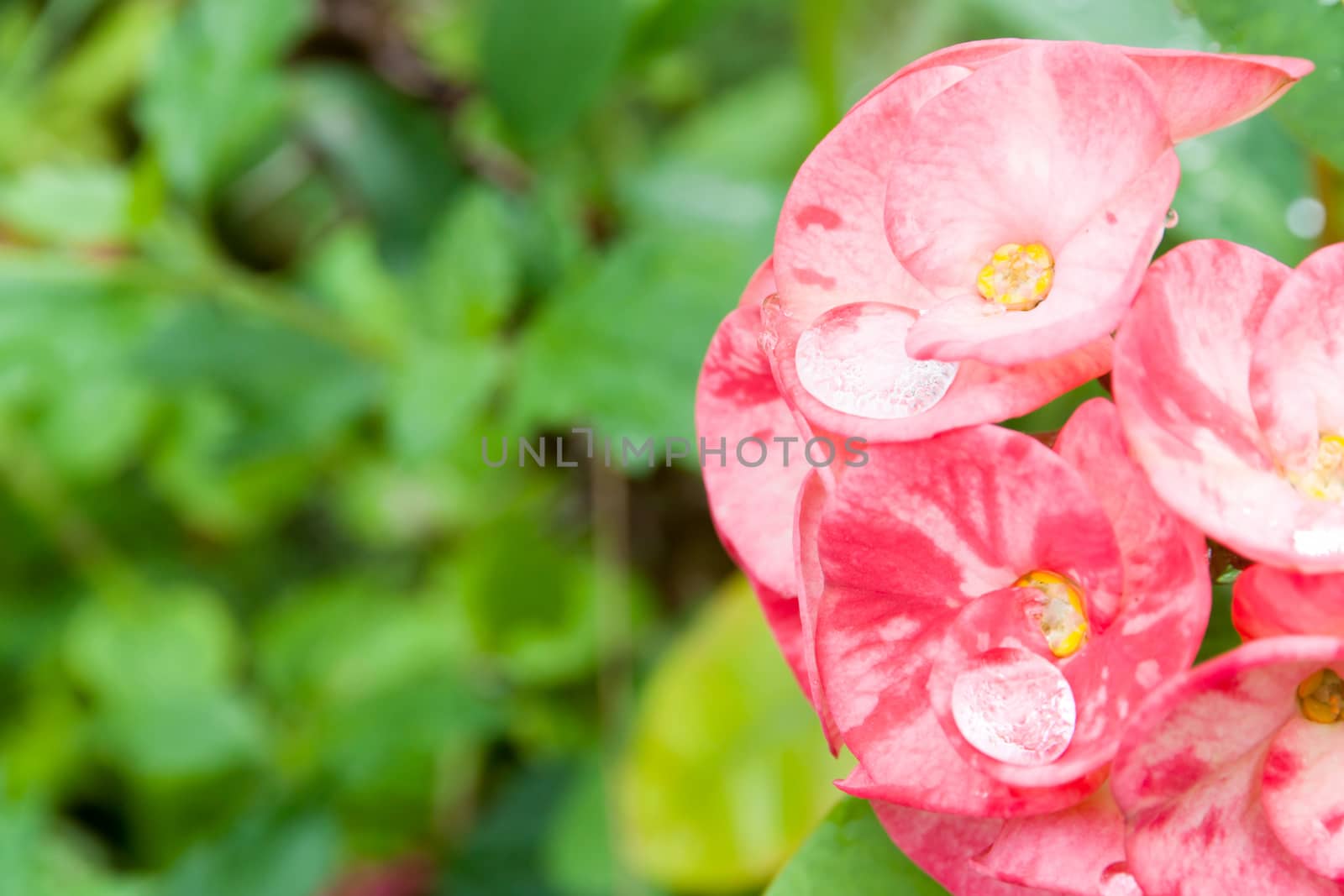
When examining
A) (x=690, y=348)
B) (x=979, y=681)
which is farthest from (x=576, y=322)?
(x=979, y=681)

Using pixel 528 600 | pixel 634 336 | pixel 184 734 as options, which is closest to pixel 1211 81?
pixel 634 336

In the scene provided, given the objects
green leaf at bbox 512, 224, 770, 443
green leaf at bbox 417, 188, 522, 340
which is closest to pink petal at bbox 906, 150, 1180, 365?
green leaf at bbox 512, 224, 770, 443

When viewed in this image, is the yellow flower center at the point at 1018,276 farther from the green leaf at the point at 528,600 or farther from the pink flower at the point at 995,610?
the green leaf at the point at 528,600

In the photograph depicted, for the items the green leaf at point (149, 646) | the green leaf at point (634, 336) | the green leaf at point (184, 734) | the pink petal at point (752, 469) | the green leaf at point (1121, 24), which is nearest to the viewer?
the pink petal at point (752, 469)

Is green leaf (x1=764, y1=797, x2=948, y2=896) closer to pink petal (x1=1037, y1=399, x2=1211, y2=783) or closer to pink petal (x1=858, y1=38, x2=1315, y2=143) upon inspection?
pink petal (x1=1037, y1=399, x2=1211, y2=783)

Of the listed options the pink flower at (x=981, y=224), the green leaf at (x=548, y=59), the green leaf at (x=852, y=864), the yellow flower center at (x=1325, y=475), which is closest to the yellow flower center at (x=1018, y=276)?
the pink flower at (x=981, y=224)

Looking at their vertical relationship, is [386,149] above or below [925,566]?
below

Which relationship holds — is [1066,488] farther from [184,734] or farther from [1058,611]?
[184,734]
